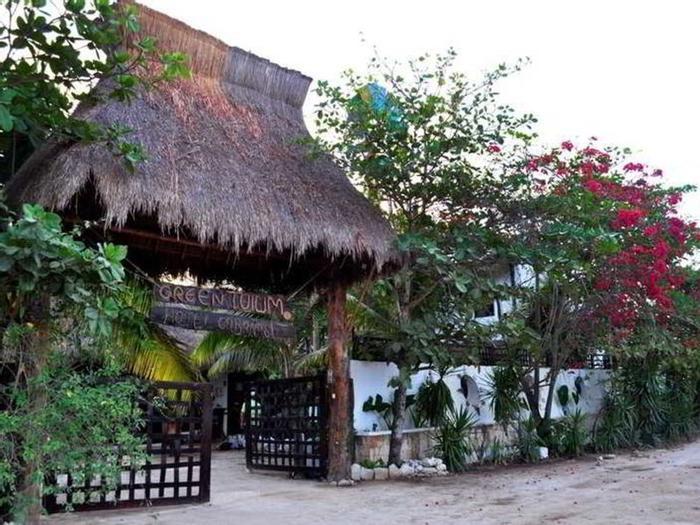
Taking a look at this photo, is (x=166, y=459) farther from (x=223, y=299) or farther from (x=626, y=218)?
(x=626, y=218)

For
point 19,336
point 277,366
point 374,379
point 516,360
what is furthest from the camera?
point 277,366

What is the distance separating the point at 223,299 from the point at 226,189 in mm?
1336

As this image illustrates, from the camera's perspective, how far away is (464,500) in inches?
327

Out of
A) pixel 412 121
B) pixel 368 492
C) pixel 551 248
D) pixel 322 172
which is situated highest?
pixel 412 121

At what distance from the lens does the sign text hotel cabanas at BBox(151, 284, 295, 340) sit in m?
7.86

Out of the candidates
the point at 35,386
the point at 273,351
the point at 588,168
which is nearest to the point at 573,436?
the point at 588,168

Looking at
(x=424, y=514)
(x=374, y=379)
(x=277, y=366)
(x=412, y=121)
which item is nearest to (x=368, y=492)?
(x=424, y=514)

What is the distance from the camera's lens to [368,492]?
8.91 metres

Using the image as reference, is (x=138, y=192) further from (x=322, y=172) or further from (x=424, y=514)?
(x=424, y=514)

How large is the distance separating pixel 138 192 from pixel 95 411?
2661 millimetres

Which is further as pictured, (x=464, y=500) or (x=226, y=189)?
(x=464, y=500)

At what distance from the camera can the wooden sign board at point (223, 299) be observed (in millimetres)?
7910

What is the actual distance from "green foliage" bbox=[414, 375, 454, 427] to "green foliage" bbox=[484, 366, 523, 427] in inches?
44.8

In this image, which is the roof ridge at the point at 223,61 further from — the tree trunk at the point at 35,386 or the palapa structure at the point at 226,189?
the tree trunk at the point at 35,386
